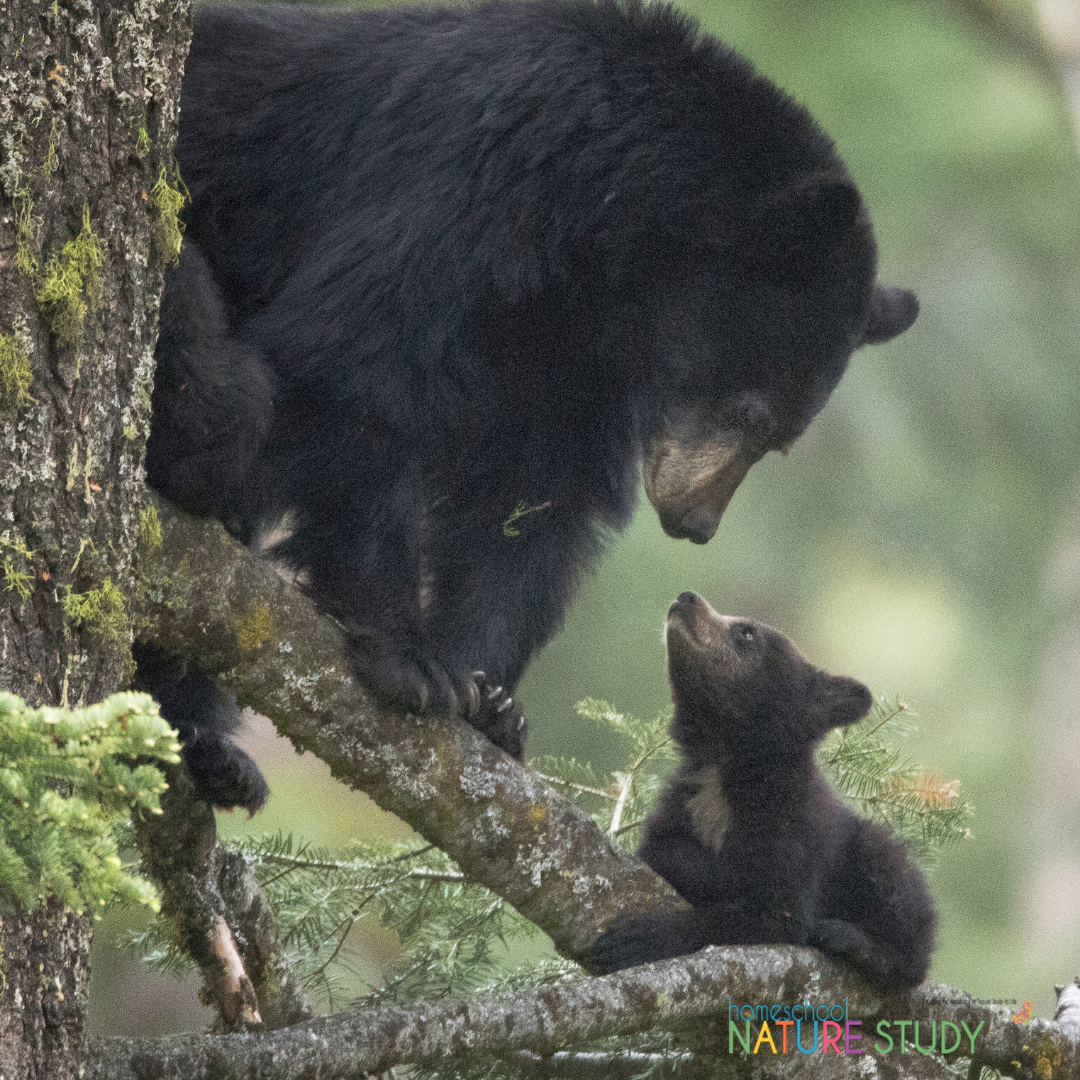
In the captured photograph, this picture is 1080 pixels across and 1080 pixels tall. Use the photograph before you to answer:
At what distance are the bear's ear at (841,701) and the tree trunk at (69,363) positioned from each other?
6.10 ft

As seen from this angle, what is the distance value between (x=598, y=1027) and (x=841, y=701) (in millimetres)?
1391

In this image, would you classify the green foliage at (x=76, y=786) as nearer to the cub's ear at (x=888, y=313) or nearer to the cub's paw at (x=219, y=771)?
the cub's paw at (x=219, y=771)

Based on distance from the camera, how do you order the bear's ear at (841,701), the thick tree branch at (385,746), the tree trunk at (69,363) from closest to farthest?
the tree trunk at (69,363)
the thick tree branch at (385,746)
the bear's ear at (841,701)

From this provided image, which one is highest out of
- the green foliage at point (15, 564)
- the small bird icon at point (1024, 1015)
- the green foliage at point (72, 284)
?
the green foliage at point (72, 284)

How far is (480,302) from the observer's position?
2.68 meters

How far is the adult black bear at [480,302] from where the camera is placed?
2.49m

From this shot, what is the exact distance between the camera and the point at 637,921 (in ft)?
7.76

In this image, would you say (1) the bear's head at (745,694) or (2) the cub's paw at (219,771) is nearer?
(2) the cub's paw at (219,771)

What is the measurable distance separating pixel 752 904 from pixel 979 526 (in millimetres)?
9578

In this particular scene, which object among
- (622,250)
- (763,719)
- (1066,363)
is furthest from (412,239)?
(1066,363)

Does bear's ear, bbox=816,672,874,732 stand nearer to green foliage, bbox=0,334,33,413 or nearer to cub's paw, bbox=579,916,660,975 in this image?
cub's paw, bbox=579,916,660,975

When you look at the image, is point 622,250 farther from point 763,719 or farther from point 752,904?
point 752,904

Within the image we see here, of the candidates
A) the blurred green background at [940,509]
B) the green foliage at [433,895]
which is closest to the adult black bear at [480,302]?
the green foliage at [433,895]

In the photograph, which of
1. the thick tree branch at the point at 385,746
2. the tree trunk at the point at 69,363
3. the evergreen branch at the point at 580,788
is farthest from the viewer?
the evergreen branch at the point at 580,788
